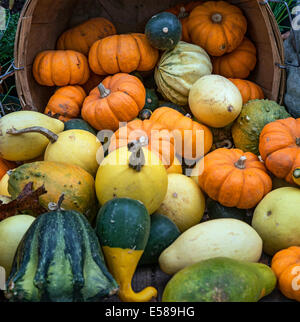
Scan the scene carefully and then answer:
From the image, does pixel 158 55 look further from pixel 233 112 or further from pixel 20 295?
pixel 20 295

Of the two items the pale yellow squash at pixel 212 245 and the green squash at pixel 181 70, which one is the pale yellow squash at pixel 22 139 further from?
the pale yellow squash at pixel 212 245

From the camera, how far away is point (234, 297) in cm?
123

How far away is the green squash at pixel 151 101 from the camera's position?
2428 millimetres

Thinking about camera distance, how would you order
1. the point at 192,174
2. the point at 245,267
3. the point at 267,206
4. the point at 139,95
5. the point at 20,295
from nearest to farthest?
the point at 20,295 < the point at 245,267 < the point at 267,206 < the point at 192,174 < the point at 139,95

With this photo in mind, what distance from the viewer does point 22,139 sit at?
195cm

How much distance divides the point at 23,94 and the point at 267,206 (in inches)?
62.3

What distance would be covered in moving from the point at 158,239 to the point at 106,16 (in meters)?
1.83

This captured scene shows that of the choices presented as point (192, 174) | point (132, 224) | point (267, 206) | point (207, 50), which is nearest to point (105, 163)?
point (132, 224)

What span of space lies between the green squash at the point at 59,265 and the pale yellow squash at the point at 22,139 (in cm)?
73

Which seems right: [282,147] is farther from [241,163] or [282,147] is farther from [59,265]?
[59,265]

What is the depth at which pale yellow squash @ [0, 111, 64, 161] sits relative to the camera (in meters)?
1.95

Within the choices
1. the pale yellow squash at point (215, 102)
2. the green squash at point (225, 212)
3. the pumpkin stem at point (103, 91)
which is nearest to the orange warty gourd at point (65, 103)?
the pumpkin stem at point (103, 91)

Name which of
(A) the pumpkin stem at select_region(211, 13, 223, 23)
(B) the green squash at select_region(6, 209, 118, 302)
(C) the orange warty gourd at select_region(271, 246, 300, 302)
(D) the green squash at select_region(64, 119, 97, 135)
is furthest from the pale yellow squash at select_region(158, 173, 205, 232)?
(A) the pumpkin stem at select_region(211, 13, 223, 23)
